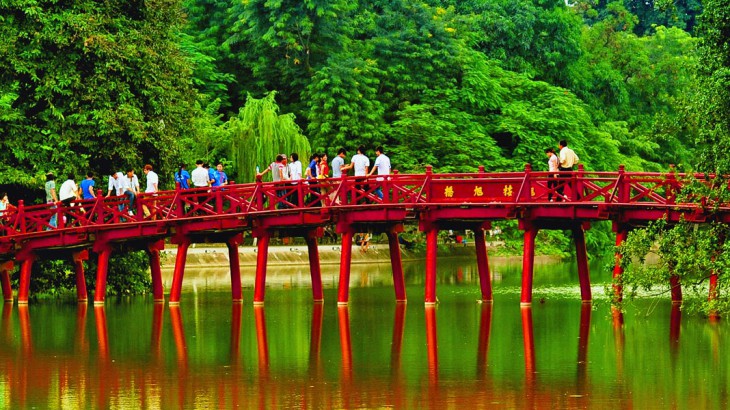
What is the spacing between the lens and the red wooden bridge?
44.7m

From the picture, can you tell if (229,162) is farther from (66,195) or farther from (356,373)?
(356,373)

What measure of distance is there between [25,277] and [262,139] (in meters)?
25.1

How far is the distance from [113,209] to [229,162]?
26.0 metres

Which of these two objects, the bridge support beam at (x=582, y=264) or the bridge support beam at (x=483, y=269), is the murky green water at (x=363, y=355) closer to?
the bridge support beam at (x=483, y=269)

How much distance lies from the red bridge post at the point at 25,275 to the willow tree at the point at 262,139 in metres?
24.2

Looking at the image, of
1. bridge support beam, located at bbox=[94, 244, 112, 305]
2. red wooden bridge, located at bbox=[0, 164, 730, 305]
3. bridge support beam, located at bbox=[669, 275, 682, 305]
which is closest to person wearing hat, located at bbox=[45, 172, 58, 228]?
red wooden bridge, located at bbox=[0, 164, 730, 305]

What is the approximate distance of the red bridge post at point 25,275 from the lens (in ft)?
163

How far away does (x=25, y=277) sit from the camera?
50.1m

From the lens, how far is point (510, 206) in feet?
148

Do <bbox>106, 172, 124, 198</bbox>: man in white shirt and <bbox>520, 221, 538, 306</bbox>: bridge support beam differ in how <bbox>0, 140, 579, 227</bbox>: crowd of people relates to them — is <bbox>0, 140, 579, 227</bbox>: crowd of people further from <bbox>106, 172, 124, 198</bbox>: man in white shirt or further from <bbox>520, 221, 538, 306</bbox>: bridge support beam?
<bbox>520, 221, 538, 306</bbox>: bridge support beam

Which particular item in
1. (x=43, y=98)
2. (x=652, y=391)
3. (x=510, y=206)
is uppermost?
(x=43, y=98)

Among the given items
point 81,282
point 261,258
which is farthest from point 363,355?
point 81,282

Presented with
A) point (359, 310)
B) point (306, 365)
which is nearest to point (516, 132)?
point (359, 310)

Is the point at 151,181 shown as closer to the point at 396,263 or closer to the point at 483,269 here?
the point at 396,263
